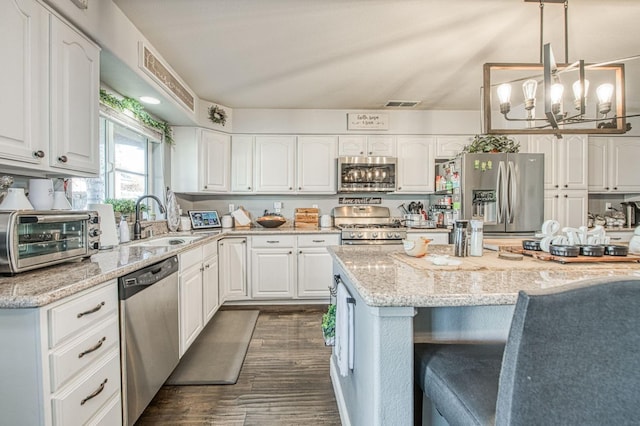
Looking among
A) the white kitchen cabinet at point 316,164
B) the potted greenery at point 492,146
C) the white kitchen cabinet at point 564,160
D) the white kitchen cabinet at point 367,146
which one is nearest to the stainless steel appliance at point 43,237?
the white kitchen cabinet at point 316,164

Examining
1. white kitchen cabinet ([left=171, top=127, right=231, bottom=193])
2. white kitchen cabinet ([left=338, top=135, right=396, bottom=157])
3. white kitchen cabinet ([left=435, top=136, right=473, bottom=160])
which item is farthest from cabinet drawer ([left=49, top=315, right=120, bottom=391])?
white kitchen cabinet ([left=435, top=136, right=473, bottom=160])

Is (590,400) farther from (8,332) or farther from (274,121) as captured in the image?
(274,121)

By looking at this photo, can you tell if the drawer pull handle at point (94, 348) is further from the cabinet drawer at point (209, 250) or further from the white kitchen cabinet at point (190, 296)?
the cabinet drawer at point (209, 250)

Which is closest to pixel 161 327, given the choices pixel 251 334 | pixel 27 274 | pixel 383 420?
pixel 27 274

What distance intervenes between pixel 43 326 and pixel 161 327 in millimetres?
920

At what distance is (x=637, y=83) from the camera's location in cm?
345

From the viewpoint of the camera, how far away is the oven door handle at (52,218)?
4.30ft

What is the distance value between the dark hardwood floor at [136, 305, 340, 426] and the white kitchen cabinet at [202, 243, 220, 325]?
1.83 ft

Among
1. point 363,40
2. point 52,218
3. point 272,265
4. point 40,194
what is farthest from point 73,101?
point 272,265

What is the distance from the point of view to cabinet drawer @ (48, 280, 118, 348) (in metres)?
1.16

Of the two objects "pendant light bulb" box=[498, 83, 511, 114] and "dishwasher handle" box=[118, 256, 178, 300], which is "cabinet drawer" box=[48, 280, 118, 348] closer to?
"dishwasher handle" box=[118, 256, 178, 300]

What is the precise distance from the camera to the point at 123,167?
10.2 ft

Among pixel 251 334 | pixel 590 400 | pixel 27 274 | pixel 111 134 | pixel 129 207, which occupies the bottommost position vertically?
pixel 251 334

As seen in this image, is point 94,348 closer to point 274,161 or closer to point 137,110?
point 137,110
